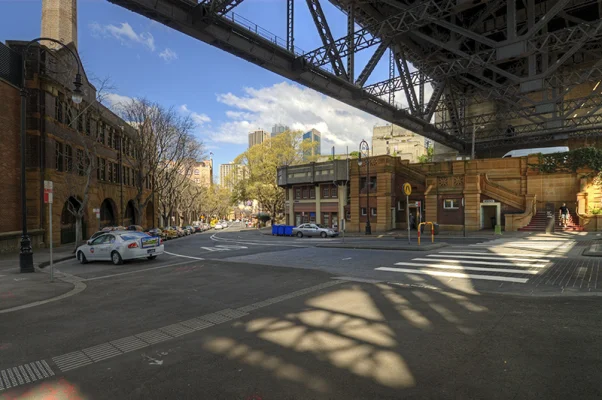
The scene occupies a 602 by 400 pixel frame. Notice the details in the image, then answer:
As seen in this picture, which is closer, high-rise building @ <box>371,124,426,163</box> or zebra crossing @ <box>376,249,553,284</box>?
zebra crossing @ <box>376,249,553,284</box>

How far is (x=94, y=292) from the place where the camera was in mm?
9383

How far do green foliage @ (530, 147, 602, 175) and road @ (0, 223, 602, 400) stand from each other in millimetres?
26632

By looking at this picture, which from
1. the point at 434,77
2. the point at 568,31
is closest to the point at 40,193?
the point at 434,77

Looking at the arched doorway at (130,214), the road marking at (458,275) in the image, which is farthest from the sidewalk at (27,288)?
the arched doorway at (130,214)

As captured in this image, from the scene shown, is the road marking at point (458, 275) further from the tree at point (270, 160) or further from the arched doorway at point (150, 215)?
the arched doorway at point (150, 215)

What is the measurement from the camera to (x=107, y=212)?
40.9 m

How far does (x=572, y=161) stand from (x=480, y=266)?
86.6 feet

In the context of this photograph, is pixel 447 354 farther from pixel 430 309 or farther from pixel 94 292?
pixel 94 292

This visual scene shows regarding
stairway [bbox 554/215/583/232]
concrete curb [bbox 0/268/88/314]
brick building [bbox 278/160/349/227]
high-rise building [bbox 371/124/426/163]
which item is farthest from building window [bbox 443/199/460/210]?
high-rise building [bbox 371/124/426/163]

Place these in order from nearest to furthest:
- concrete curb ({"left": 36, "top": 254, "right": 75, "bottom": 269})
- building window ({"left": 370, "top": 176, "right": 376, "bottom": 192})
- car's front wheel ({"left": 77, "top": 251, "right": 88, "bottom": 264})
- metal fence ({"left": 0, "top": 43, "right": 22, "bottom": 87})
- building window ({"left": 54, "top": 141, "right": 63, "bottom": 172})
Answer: concrete curb ({"left": 36, "top": 254, "right": 75, "bottom": 269}), car's front wheel ({"left": 77, "top": 251, "right": 88, "bottom": 264}), metal fence ({"left": 0, "top": 43, "right": 22, "bottom": 87}), building window ({"left": 54, "top": 141, "right": 63, "bottom": 172}), building window ({"left": 370, "top": 176, "right": 376, "bottom": 192})

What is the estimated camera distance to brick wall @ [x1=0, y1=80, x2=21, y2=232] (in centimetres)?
2281

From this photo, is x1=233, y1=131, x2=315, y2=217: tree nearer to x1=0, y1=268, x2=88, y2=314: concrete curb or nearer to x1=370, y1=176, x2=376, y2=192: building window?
x1=370, y1=176, x2=376, y2=192: building window

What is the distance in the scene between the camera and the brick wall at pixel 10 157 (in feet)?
74.8

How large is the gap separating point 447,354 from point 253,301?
14.5 ft
